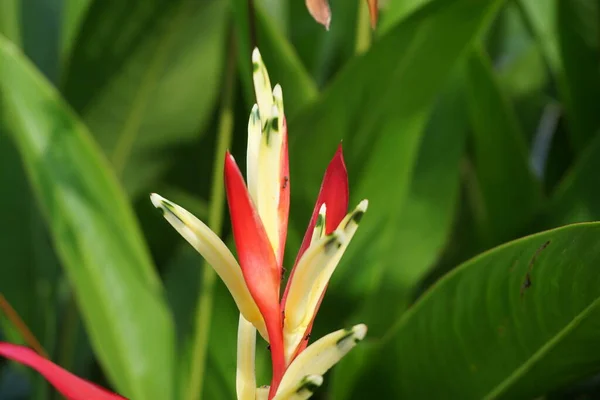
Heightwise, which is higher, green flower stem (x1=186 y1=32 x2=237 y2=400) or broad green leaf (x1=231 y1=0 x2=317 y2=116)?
broad green leaf (x1=231 y1=0 x2=317 y2=116)

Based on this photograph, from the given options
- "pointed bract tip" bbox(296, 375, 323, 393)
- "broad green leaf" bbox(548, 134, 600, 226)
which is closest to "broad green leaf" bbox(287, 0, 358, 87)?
"broad green leaf" bbox(548, 134, 600, 226)

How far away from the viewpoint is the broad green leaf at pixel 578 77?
583mm

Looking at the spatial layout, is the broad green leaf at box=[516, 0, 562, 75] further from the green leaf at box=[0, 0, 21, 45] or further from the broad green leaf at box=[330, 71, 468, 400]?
the green leaf at box=[0, 0, 21, 45]

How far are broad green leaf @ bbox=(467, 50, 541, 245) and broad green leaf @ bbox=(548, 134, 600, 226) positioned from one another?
1.4 inches

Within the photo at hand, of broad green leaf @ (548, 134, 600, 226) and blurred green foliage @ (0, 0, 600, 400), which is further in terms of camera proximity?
broad green leaf @ (548, 134, 600, 226)

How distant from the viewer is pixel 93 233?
0.47m

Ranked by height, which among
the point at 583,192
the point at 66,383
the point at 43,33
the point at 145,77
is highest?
the point at 43,33

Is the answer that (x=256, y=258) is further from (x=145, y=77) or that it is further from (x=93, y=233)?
(x=145, y=77)

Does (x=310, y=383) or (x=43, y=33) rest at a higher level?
(x=43, y=33)

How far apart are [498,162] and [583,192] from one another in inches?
3.1

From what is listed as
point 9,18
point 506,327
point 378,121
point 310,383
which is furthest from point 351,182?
point 9,18

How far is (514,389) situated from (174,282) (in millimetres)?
373

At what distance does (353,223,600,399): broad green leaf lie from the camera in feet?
0.86

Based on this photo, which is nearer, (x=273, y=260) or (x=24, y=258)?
(x=273, y=260)
